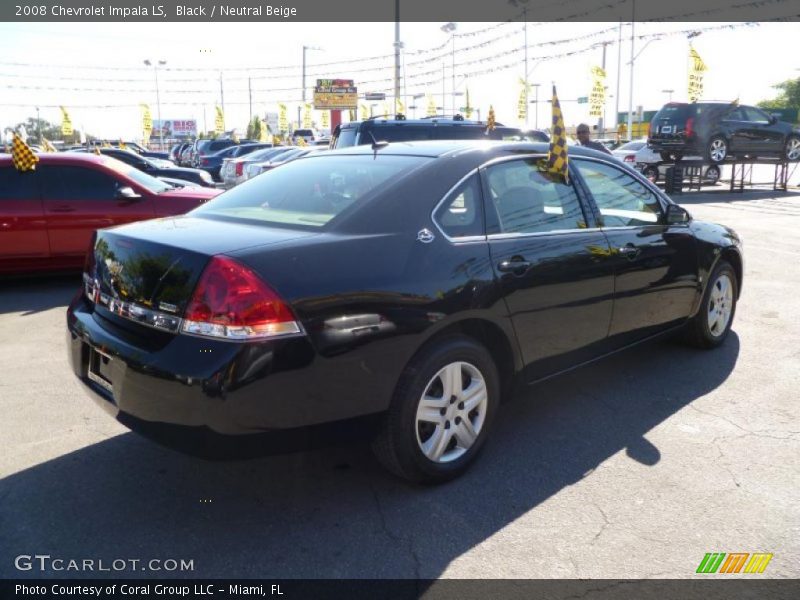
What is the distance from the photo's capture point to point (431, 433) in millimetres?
3301

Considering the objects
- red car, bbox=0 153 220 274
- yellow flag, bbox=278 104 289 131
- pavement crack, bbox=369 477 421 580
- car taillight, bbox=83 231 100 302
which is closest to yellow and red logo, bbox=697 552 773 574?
pavement crack, bbox=369 477 421 580

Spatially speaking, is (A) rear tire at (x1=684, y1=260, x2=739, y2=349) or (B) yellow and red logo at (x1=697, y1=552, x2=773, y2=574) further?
(A) rear tire at (x1=684, y1=260, x2=739, y2=349)

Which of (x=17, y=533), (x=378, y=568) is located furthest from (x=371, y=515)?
(x=17, y=533)

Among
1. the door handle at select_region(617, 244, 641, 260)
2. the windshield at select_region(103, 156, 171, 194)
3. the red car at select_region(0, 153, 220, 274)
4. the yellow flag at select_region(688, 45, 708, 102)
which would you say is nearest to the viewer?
the door handle at select_region(617, 244, 641, 260)

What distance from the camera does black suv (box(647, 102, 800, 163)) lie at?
782 inches

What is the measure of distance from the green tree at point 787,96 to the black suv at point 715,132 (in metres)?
64.6

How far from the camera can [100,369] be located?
3.12m

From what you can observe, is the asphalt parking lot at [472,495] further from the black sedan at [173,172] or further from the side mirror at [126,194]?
the black sedan at [173,172]

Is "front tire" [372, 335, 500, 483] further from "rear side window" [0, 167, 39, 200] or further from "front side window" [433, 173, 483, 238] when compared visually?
"rear side window" [0, 167, 39, 200]

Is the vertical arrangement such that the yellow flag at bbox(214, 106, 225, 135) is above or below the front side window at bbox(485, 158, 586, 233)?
above

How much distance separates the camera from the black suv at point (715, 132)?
1986cm

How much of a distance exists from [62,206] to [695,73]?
25.2 m

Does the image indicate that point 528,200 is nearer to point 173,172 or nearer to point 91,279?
point 91,279

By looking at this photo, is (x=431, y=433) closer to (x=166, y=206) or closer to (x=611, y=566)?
(x=611, y=566)
